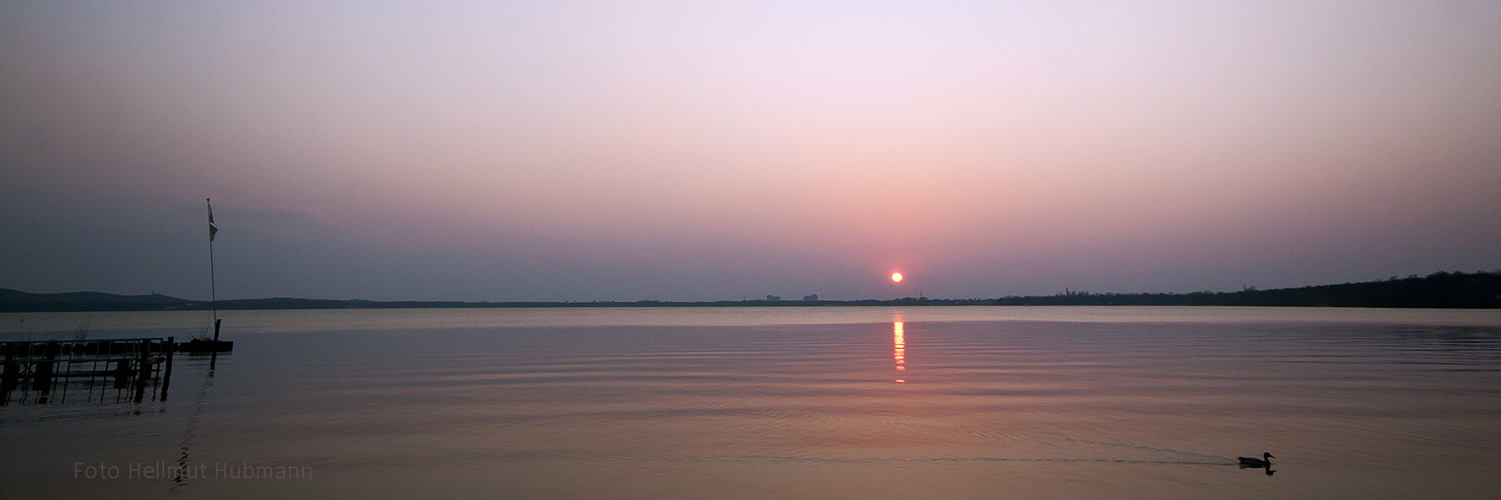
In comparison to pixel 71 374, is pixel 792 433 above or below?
below

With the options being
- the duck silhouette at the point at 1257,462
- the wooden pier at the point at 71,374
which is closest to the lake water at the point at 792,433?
the duck silhouette at the point at 1257,462

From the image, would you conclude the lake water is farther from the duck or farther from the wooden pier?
the wooden pier

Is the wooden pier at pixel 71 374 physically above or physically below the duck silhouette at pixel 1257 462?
above

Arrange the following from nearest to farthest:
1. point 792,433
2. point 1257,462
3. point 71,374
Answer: point 1257,462
point 792,433
point 71,374

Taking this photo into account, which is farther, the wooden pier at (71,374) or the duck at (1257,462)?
the wooden pier at (71,374)

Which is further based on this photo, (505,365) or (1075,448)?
(505,365)

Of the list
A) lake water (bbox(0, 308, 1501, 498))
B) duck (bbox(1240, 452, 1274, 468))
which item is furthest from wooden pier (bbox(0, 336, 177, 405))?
duck (bbox(1240, 452, 1274, 468))

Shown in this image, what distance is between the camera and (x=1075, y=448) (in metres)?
15.7

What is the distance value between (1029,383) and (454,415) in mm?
16025

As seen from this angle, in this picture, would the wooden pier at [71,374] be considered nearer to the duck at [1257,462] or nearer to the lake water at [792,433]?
the lake water at [792,433]

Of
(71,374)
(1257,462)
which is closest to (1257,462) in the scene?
(1257,462)

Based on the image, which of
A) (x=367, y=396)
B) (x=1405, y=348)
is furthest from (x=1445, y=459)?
(x=1405, y=348)

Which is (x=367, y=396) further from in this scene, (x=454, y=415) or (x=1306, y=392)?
(x=1306, y=392)

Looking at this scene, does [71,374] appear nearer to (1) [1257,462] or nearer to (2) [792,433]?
(2) [792,433]
